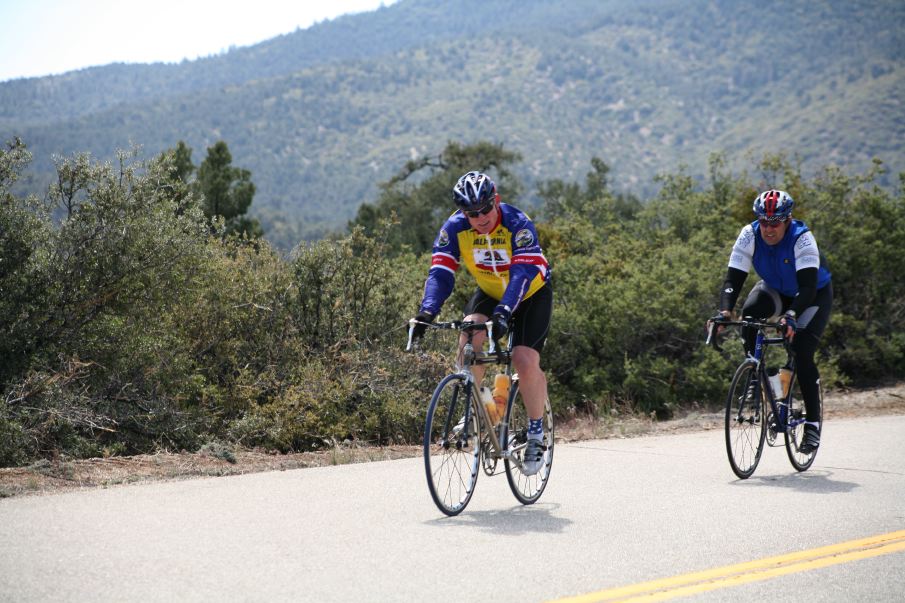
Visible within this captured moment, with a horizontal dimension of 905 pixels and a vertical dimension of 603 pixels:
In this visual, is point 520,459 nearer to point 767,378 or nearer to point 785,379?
point 767,378

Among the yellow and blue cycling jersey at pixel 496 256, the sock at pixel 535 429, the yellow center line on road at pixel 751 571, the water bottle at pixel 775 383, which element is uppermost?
the yellow and blue cycling jersey at pixel 496 256

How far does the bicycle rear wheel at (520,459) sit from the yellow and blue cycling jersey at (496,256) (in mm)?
778

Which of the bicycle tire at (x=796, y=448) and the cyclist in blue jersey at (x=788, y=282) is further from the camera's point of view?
the bicycle tire at (x=796, y=448)

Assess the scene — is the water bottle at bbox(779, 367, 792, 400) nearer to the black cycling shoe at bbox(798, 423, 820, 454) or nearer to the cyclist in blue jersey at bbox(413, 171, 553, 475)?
the black cycling shoe at bbox(798, 423, 820, 454)

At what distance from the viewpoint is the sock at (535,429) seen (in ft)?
23.2

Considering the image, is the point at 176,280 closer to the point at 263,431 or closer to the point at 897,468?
the point at 263,431

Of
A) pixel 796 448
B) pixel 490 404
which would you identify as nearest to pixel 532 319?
pixel 490 404

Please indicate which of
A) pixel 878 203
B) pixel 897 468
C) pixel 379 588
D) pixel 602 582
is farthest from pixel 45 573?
pixel 878 203

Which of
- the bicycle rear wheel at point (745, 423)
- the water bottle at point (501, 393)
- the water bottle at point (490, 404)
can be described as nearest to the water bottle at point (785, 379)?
the bicycle rear wheel at point (745, 423)

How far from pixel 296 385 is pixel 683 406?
27.0 ft

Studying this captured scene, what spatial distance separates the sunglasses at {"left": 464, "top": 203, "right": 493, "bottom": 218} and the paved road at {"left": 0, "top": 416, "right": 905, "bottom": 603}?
2.07 m

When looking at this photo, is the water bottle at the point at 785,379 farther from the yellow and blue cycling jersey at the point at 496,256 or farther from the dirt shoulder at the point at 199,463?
the yellow and blue cycling jersey at the point at 496,256

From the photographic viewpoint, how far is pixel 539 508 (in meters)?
6.98

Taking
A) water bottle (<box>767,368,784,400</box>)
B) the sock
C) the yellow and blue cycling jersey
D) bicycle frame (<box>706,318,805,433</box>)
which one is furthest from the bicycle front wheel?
water bottle (<box>767,368,784,400</box>)
